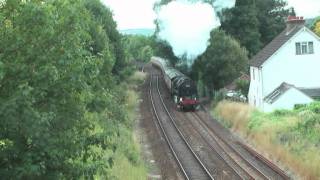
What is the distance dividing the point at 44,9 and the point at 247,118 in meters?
30.4

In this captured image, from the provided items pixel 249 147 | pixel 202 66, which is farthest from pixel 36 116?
pixel 202 66

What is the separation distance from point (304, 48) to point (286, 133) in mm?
16638

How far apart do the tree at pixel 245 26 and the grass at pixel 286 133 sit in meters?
Result: 30.1

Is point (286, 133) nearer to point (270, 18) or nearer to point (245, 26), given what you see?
point (245, 26)

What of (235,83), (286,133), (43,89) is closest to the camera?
(43,89)

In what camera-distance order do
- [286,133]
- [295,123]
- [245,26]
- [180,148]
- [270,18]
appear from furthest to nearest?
[270,18] → [245,26] → [180,148] → [295,123] → [286,133]

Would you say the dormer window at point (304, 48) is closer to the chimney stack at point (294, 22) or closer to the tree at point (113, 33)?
the chimney stack at point (294, 22)

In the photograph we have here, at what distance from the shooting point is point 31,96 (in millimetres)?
9203

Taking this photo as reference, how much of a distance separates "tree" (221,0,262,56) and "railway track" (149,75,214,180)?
2035cm

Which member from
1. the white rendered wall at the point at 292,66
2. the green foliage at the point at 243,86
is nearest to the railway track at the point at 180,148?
the green foliage at the point at 243,86

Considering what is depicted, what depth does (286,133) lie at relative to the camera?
30.9 meters

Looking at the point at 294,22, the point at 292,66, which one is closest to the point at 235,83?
the point at 294,22

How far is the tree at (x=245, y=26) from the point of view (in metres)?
71.1

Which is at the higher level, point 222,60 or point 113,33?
point 113,33
